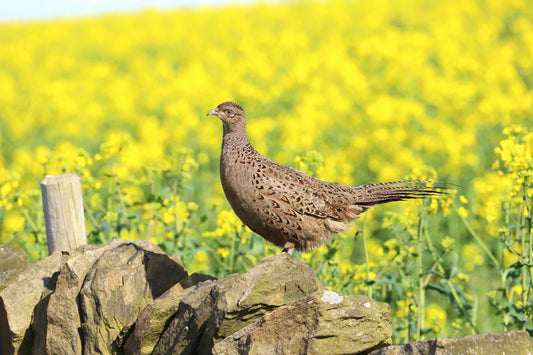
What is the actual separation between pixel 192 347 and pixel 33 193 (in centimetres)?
306

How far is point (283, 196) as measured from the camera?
4.83 m

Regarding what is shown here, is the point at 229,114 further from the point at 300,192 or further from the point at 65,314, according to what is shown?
the point at 65,314

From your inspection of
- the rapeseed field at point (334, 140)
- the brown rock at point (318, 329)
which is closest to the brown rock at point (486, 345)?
the brown rock at point (318, 329)

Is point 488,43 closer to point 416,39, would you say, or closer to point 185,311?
point 416,39

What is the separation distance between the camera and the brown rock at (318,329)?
12.1 ft

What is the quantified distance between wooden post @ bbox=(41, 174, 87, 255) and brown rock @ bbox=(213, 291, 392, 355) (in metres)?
2.34

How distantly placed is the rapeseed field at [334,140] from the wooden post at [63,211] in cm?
62

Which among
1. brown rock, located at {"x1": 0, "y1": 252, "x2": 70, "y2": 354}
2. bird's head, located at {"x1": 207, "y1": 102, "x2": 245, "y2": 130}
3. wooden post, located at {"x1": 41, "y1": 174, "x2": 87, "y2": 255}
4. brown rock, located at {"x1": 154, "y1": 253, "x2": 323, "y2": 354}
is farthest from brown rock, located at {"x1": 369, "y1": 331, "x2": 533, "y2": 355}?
wooden post, located at {"x1": 41, "y1": 174, "x2": 87, "y2": 255}

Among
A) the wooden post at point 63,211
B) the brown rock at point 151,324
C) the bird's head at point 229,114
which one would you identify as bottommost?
the brown rock at point 151,324

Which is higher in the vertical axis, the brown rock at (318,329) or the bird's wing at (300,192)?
the bird's wing at (300,192)

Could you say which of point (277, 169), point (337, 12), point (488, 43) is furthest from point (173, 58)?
point (277, 169)

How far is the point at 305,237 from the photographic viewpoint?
501cm

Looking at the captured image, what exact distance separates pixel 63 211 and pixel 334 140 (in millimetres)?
8014

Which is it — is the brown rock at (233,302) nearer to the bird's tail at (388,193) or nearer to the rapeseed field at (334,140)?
the bird's tail at (388,193)
